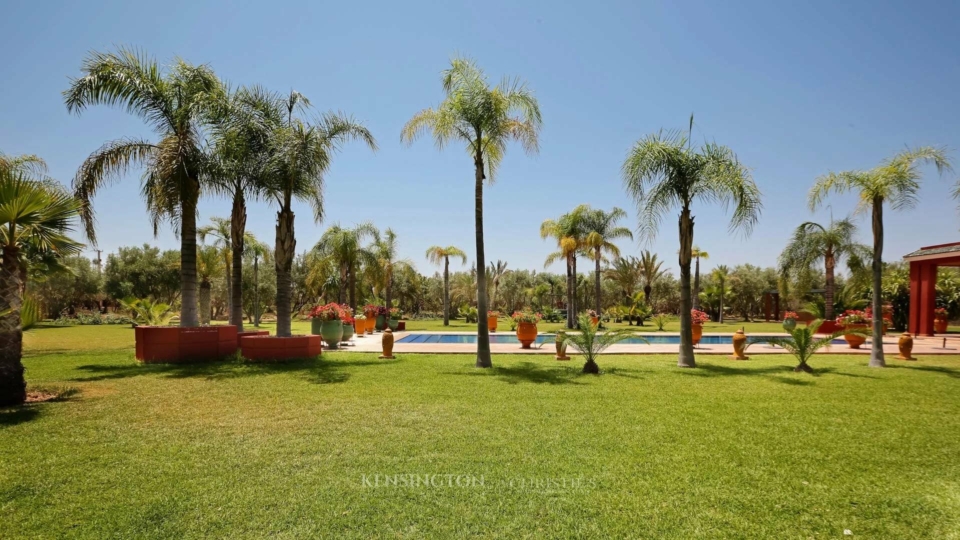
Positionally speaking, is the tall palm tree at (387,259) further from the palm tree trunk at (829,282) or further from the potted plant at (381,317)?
the palm tree trunk at (829,282)

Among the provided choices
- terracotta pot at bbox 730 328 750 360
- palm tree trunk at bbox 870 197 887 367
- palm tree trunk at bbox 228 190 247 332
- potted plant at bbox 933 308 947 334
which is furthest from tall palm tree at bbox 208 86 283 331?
potted plant at bbox 933 308 947 334

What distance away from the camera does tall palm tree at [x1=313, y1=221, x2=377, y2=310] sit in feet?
85.7

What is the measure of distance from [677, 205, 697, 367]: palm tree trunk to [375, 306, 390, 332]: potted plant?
15.6 metres

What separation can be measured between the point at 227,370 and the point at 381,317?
14.6 metres

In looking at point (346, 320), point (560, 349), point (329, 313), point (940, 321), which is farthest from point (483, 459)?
point (940, 321)

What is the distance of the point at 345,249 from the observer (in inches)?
1027

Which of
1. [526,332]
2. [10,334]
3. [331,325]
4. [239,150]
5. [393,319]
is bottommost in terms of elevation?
[393,319]

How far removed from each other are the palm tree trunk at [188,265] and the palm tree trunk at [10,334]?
4971 millimetres

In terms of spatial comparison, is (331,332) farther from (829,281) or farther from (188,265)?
(829,281)

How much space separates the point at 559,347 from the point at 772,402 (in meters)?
5.59

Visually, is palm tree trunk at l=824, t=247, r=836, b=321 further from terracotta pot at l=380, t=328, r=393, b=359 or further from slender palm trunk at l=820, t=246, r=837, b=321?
terracotta pot at l=380, t=328, r=393, b=359

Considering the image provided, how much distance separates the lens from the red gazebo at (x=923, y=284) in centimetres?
2022

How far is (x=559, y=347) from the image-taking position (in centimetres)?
1261

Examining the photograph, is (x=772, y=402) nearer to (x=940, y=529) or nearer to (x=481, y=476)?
(x=940, y=529)
